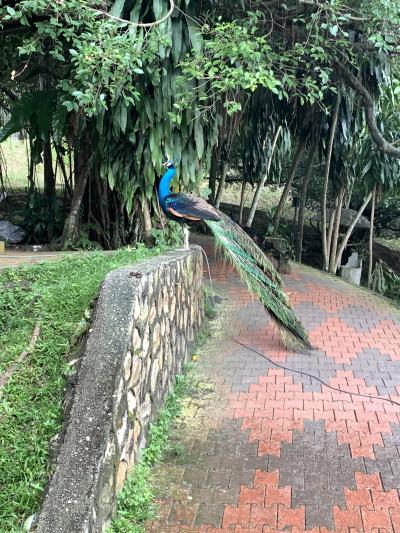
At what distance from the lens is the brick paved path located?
119 inches

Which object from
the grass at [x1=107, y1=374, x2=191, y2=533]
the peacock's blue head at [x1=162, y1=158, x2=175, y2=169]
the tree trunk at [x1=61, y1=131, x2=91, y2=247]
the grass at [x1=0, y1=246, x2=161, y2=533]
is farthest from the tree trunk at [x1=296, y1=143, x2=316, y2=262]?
the grass at [x1=107, y1=374, x2=191, y2=533]

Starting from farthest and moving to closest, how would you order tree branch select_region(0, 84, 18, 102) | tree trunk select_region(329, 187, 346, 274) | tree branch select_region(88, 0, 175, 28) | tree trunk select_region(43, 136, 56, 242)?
1. tree trunk select_region(329, 187, 346, 274)
2. tree branch select_region(0, 84, 18, 102)
3. tree trunk select_region(43, 136, 56, 242)
4. tree branch select_region(88, 0, 175, 28)

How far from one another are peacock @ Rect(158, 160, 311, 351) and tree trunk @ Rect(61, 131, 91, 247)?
1.64 metres

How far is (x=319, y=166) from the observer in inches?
518

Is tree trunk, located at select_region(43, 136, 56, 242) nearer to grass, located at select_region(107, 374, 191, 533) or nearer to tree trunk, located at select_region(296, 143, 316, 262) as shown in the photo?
tree trunk, located at select_region(296, 143, 316, 262)

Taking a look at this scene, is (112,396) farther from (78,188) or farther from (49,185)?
(49,185)

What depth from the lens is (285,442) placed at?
149 inches

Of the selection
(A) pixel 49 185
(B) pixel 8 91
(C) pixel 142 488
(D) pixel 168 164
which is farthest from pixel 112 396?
(B) pixel 8 91

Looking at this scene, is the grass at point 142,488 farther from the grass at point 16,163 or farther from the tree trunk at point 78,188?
the grass at point 16,163

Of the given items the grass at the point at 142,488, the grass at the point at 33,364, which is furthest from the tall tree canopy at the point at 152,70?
the grass at the point at 142,488

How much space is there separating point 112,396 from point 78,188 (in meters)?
4.70

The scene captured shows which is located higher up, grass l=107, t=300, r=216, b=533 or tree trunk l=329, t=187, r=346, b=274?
tree trunk l=329, t=187, r=346, b=274

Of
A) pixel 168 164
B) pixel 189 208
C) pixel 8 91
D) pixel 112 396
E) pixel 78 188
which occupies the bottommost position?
pixel 112 396

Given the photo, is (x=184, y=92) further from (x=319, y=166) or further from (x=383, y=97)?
(x=319, y=166)
